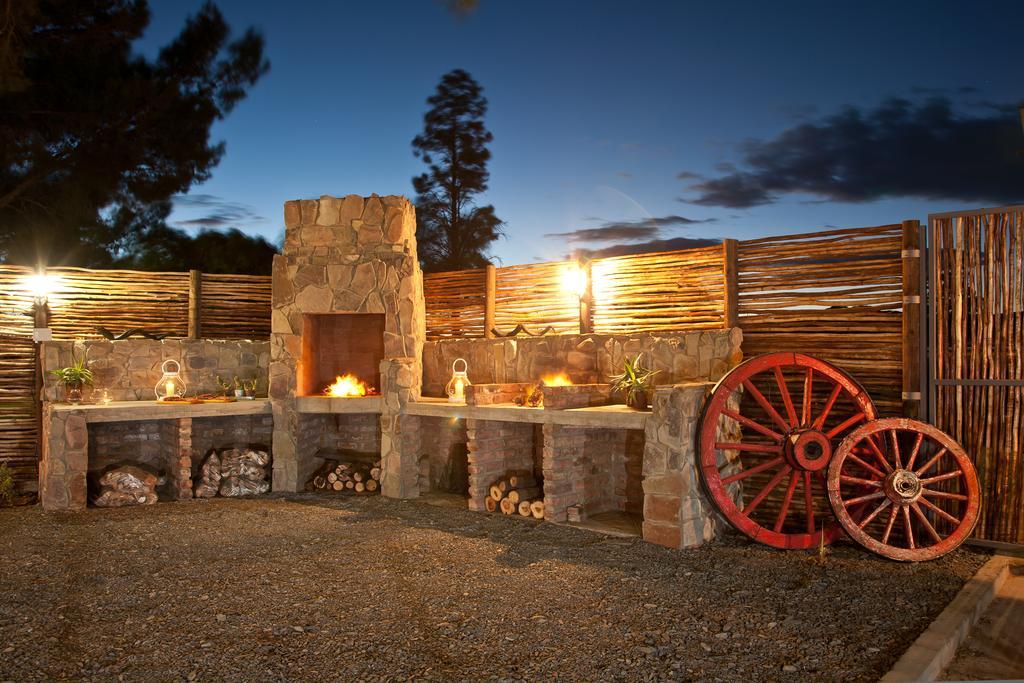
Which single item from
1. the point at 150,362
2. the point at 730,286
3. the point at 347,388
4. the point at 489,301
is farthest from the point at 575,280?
the point at 150,362

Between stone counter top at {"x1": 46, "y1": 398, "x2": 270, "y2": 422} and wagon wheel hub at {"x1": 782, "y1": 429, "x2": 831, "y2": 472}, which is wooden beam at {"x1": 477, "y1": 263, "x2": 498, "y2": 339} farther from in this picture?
wagon wheel hub at {"x1": 782, "y1": 429, "x2": 831, "y2": 472}

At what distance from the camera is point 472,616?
4590 mm

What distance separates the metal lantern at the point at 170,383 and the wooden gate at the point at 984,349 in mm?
7911

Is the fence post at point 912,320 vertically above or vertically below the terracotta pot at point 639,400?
above

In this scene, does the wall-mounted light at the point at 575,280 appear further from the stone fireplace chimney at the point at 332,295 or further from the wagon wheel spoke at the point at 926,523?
the wagon wheel spoke at the point at 926,523

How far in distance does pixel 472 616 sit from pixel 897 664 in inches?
92.5

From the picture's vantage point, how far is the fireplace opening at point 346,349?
9.36 metres

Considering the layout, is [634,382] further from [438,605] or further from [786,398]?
[438,605]

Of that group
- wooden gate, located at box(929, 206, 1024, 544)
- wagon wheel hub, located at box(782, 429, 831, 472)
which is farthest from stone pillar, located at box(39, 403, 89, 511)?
wooden gate, located at box(929, 206, 1024, 544)

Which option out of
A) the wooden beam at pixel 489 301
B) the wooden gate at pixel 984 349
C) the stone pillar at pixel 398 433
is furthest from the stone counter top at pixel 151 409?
the wooden gate at pixel 984 349

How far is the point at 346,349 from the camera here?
9.55m

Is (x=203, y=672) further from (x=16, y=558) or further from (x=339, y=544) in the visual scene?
(x=16, y=558)

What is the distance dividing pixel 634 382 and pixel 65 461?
5.94 m

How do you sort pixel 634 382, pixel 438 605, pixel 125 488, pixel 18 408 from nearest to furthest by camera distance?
Result: pixel 438 605 < pixel 634 382 < pixel 125 488 < pixel 18 408
